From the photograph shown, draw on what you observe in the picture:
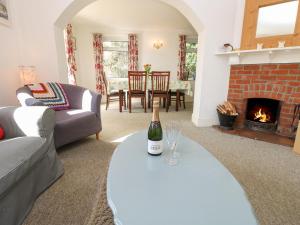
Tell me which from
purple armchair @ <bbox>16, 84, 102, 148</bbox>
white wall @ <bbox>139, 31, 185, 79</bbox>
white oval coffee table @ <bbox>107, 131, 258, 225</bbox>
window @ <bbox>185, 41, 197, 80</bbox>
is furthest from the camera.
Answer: window @ <bbox>185, 41, 197, 80</bbox>

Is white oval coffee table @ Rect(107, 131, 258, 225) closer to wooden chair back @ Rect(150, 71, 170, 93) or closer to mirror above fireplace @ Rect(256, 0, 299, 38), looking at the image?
mirror above fireplace @ Rect(256, 0, 299, 38)

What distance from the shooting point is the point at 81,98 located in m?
2.47

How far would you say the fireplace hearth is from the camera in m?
2.72

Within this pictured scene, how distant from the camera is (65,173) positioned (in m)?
1.67

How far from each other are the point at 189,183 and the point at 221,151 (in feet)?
4.89

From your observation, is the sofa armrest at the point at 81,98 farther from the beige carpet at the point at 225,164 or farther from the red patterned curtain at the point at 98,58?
the red patterned curtain at the point at 98,58

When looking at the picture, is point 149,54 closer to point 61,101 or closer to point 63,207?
point 61,101

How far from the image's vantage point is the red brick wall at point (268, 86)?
2.42 metres

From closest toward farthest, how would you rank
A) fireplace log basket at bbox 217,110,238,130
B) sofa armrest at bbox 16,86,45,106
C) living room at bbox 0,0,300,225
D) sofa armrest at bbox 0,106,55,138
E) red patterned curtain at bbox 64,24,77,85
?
living room at bbox 0,0,300,225, sofa armrest at bbox 0,106,55,138, sofa armrest at bbox 16,86,45,106, fireplace log basket at bbox 217,110,238,130, red patterned curtain at bbox 64,24,77,85

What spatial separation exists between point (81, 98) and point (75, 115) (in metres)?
0.41

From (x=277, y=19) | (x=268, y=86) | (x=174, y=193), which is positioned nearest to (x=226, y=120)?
(x=268, y=86)

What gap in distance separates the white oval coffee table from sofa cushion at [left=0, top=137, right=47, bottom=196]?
545 millimetres

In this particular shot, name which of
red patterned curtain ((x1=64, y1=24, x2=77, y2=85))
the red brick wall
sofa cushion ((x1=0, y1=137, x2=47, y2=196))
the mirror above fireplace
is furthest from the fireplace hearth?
red patterned curtain ((x1=64, y1=24, x2=77, y2=85))

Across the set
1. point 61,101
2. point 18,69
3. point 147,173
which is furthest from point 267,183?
point 18,69
